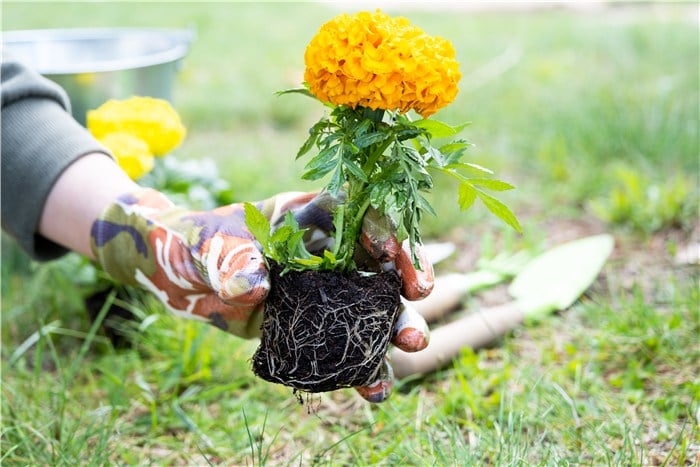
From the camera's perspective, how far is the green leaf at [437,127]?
1.32 m

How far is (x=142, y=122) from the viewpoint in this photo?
248 cm

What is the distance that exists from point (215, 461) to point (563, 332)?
3.86 ft

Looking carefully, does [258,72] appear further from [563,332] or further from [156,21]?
[563,332]

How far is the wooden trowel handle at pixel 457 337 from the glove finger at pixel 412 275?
68 centimetres

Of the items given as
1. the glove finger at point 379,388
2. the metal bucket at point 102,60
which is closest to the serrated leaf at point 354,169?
the glove finger at point 379,388

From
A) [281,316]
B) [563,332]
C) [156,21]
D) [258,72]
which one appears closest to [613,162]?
[563,332]

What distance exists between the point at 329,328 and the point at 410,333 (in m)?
0.17

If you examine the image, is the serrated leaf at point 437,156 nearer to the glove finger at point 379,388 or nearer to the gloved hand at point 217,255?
the gloved hand at point 217,255

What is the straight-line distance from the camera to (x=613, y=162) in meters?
3.63

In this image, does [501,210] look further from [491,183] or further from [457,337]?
[457,337]

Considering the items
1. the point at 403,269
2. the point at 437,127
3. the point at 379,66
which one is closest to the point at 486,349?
the point at 403,269

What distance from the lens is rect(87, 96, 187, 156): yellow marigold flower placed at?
249 centimetres

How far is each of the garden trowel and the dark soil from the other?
28.1 inches

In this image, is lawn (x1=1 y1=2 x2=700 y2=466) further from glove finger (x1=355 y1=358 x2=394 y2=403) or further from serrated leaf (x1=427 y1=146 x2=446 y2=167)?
serrated leaf (x1=427 y1=146 x2=446 y2=167)
